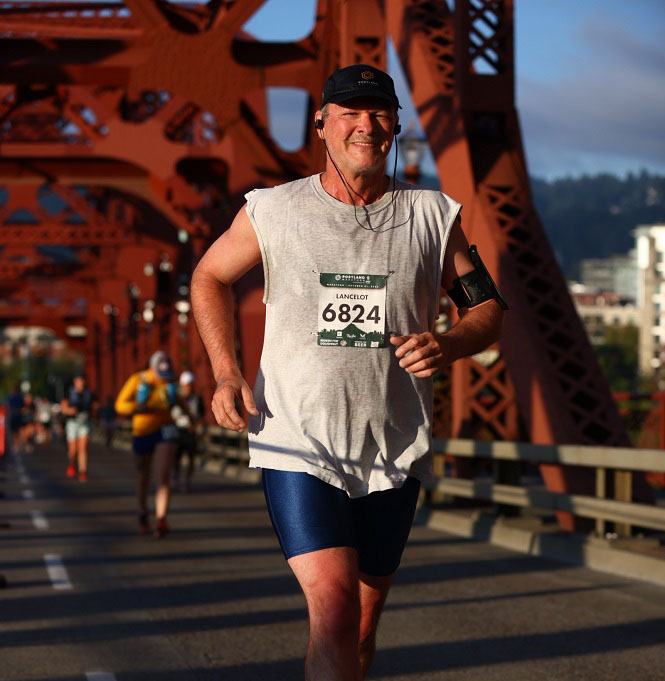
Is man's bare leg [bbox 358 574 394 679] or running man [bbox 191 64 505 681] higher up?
running man [bbox 191 64 505 681]

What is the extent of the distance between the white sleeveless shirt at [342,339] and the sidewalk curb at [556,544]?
599 centimetres

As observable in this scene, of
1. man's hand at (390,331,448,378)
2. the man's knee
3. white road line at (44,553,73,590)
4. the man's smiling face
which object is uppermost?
the man's smiling face

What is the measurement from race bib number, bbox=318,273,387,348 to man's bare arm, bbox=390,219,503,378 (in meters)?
0.12

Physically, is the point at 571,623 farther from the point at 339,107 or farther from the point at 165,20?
the point at 165,20

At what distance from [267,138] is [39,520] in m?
7.32

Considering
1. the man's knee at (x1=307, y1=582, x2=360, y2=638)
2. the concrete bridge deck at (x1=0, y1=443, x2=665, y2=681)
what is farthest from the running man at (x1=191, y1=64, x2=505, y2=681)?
the concrete bridge deck at (x1=0, y1=443, x2=665, y2=681)

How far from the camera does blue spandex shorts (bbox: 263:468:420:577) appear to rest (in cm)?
450

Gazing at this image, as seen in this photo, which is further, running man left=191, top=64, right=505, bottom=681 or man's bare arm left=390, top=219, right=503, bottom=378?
running man left=191, top=64, right=505, bottom=681

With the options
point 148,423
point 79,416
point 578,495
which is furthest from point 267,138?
point 578,495

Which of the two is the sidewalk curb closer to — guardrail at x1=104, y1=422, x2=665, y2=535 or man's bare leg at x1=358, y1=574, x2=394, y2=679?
guardrail at x1=104, y1=422, x2=665, y2=535

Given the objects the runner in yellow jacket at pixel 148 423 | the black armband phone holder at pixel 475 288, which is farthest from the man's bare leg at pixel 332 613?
the runner in yellow jacket at pixel 148 423

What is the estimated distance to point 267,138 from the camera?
21.6 metres

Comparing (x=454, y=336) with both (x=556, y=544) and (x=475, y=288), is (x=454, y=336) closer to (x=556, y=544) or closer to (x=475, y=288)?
(x=475, y=288)

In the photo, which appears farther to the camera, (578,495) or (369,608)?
(578,495)
